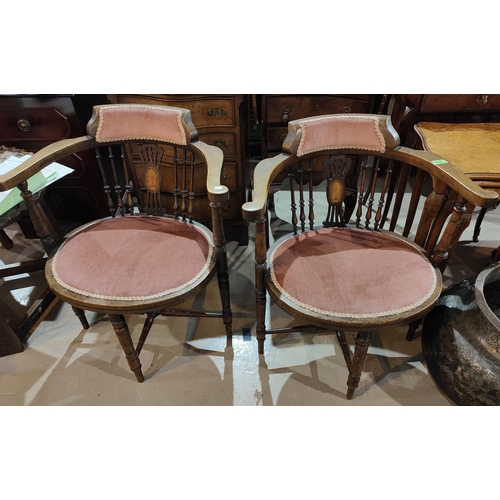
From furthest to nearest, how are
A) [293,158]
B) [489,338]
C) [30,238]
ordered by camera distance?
[30,238], [293,158], [489,338]

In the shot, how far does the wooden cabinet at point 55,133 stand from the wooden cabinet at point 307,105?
106cm

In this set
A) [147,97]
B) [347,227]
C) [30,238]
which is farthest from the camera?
[30,238]

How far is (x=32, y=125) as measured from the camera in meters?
1.89

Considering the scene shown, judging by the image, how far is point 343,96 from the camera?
5.82ft

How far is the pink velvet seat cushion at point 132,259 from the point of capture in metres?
1.21

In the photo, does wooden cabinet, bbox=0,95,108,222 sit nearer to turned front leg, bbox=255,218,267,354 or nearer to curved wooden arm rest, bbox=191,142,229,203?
curved wooden arm rest, bbox=191,142,229,203

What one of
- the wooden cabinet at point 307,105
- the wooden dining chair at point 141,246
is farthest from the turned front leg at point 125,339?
the wooden cabinet at point 307,105

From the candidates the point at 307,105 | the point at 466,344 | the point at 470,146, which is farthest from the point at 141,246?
the point at 470,146

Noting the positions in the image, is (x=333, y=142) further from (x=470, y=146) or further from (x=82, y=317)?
(x=82, y=317)

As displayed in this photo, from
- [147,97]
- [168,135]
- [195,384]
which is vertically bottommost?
[195,384]

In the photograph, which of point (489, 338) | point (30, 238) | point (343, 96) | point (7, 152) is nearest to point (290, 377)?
point (489, 338)

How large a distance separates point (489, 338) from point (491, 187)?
634mm

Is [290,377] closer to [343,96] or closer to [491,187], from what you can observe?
[491,187]

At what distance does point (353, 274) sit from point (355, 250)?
0.14 metres
